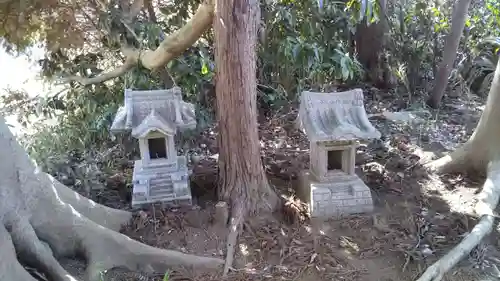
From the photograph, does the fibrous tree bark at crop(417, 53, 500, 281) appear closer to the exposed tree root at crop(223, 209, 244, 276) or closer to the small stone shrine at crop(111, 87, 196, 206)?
the exposed tree root at crop(223, 209, 244, 276)

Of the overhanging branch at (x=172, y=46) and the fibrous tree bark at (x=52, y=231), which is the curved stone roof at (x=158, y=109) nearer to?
the overhanging branch at (x=172, y=46)

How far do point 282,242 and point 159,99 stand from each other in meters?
1.63

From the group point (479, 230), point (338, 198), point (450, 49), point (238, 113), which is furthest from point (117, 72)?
point (450, 49)

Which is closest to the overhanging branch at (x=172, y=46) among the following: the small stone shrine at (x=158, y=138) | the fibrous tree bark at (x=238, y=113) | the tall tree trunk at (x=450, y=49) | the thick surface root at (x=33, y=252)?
the fibrous tree bark at (x=238, y=113)

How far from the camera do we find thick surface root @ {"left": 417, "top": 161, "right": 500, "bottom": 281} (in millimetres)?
3164

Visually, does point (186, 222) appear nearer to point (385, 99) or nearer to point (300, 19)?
point (300, 19)

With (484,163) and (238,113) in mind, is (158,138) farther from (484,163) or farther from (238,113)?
(484,163)

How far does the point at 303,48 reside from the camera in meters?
4.74

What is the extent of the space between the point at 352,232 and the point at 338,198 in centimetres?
32

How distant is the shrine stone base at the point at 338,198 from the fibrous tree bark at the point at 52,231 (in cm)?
103

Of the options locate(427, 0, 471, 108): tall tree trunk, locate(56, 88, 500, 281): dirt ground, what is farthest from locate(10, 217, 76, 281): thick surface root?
locate(427, 0, 471, 108): tall tree trunk

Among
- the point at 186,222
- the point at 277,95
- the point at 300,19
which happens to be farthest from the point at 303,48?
the point at 186,222

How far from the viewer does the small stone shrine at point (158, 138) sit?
3.84m

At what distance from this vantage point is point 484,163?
14.2 feet
